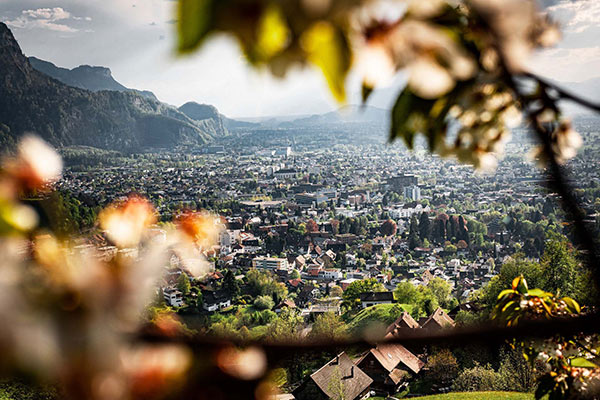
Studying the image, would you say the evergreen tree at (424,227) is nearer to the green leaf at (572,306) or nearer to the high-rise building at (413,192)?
the high-rise building at (413,192)

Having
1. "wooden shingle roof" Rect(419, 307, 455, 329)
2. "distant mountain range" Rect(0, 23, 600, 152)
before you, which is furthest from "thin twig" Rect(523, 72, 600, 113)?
"distant mountain range" Rect(0, 23, 600, 152)

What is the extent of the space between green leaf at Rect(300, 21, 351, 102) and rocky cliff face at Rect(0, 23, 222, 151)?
31654 mm

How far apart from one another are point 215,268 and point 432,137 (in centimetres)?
2109

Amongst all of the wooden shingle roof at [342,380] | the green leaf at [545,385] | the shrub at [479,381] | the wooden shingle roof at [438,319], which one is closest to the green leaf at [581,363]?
the green leaf at [545,385]

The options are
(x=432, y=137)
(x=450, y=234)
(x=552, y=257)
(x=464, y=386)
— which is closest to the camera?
(x=432, y=137)

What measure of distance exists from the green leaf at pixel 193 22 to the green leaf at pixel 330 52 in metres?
0.04

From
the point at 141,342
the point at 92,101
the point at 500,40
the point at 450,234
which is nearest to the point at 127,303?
the point at 141,342

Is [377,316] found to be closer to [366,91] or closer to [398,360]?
[398,360]

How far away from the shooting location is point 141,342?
8.4 inches

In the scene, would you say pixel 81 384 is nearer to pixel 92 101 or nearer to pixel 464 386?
pixel 464 386

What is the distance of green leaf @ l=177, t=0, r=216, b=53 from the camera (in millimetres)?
194

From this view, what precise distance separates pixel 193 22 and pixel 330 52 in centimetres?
7

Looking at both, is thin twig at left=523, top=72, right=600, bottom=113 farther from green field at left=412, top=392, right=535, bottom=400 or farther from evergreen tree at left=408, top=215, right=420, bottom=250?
evergreen tree at left=408, top=215, right=420, bottom=250

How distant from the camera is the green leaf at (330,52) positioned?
0.22m
